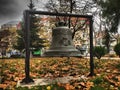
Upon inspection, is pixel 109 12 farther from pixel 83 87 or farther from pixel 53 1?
pixel 53 1

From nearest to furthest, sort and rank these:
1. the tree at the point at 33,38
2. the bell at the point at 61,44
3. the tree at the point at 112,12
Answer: the bell at the point at 61,44, the tree at the point at 112,12, the tree at the point at 33,38

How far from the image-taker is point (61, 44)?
746 centimetres

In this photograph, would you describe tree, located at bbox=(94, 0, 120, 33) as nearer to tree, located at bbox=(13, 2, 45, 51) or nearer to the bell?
the bell

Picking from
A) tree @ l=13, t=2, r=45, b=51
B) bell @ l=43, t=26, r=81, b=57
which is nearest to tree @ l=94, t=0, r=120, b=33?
bell @ l=43, t=26, r=81, b=57

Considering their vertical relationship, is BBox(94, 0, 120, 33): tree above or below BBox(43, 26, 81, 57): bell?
above

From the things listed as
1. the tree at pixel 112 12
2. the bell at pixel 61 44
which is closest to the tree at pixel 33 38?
the tree at pixel 112 12

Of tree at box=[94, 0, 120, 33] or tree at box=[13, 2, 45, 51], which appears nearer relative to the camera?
tree at box=[94, 0, 120, 33]

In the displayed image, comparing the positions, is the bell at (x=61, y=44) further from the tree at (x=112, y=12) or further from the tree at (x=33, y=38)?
the tree at (x=33, y=38)

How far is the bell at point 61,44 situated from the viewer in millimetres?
7266

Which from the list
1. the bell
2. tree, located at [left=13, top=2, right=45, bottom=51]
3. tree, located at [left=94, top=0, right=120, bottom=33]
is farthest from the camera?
tree, located at [left=13, top=2, right=45, bottom=51]

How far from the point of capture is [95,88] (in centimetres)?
739

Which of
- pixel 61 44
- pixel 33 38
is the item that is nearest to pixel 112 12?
pixel 61 44

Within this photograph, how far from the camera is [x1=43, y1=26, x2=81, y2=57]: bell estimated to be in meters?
7.27

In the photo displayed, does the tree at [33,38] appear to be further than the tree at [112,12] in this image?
Yes
